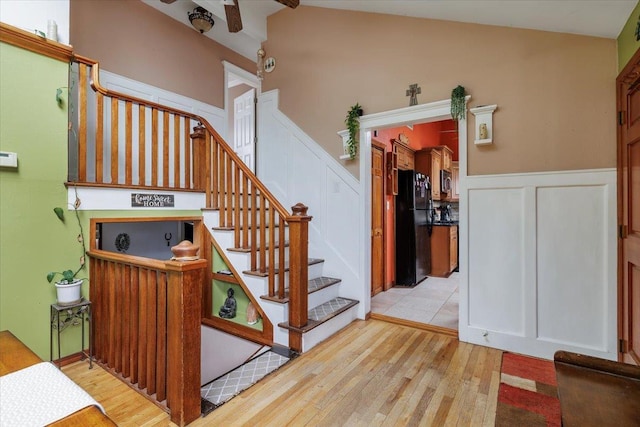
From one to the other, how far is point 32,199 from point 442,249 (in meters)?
5.44

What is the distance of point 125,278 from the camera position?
2.09 meters

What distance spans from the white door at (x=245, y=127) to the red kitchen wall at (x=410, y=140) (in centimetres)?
203

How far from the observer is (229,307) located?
Answer: 3178 mm

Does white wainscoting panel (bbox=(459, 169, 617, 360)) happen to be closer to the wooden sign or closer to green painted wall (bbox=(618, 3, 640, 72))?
green painted wall (bbox=(618, 3, 640, 72))

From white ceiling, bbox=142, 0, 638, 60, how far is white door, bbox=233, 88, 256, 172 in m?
1.23

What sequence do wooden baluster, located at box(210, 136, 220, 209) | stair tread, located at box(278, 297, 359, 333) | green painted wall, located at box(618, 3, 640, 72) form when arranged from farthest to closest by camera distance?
1. wooden baluster, located at box(210, 136, 220, 209)
2. stair tread, located at box(278, 297, 359, 333)
3. green painted wall, located at box(618, 3, 640, 72)

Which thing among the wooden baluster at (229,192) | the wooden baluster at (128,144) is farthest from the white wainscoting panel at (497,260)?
the wooden baluster at (128,144)

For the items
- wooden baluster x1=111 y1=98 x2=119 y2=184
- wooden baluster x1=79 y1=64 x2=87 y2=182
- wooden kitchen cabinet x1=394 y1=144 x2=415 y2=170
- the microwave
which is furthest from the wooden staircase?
the microwave

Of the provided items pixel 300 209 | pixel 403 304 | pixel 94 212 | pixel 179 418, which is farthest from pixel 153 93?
pixel 403 304

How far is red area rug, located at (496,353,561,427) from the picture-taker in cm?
177

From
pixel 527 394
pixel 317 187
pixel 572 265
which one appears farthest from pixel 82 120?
pixel 572 265

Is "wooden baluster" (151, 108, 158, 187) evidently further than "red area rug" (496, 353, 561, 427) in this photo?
Yes

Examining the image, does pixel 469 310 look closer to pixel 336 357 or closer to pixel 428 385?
pixel 428 385

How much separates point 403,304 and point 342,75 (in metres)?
2.91
